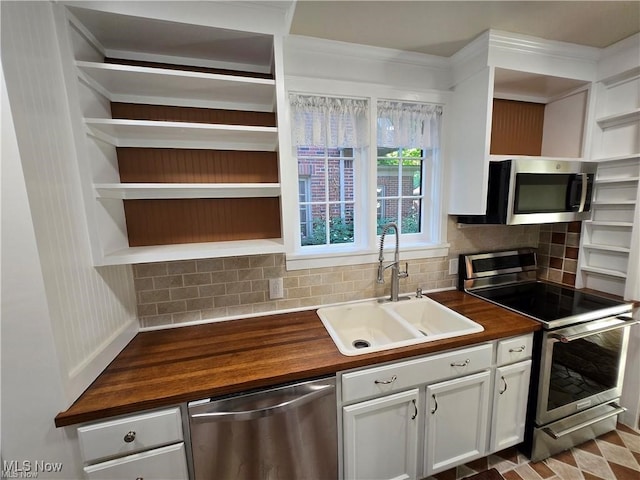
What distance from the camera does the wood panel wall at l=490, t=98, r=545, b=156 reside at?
76.5 inches

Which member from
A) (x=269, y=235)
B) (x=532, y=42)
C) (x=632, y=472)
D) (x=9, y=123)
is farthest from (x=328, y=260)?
(x=632, y=472)

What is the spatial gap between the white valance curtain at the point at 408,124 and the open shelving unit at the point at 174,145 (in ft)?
2.39

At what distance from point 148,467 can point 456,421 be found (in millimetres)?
1428

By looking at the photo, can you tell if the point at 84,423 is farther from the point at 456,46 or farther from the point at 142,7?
the point at 456,46

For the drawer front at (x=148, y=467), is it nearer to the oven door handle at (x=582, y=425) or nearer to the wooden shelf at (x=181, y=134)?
the wooden shelf at (x=181, y=134)

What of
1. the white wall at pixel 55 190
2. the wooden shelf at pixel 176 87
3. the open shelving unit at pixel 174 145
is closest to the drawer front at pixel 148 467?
the white wall at pixel 55 190

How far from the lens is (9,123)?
769mm

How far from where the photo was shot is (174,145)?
4.61 ft

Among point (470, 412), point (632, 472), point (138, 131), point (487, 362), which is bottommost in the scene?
point (632, 472)

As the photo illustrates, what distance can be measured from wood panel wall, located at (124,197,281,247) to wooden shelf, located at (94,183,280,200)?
0.06m

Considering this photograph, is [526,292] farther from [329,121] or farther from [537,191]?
[329,121]

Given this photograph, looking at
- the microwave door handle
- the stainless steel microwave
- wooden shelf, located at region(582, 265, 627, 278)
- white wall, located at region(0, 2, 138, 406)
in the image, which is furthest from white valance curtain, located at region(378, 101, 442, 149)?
white wall, located at region(0, 2, 138, 406)

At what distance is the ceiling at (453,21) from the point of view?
124 centimetres

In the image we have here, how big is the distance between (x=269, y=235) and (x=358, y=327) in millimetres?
832
